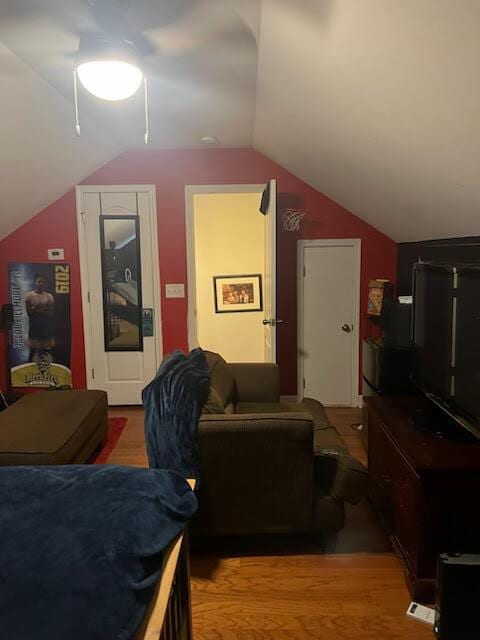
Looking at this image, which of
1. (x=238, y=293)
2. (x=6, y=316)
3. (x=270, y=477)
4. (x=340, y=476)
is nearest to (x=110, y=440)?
(x=6, y=316)

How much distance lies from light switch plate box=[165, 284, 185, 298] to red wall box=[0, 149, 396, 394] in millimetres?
126

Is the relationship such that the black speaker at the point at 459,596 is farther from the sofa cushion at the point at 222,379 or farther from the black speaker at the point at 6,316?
the black speaker at the point at 6,316

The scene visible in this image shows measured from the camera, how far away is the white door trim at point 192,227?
175 inches

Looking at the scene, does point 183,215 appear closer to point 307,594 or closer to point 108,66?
point 108,66

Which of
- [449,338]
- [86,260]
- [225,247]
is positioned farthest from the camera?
[225,247]

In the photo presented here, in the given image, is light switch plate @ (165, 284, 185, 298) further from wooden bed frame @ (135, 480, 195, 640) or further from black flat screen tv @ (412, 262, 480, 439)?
wooden bed frame @ (135, 480, 195, 640)

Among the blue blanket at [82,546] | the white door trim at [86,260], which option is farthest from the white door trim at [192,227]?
the blue blanket at [82,546]

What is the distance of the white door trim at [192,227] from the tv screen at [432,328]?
2126 mm

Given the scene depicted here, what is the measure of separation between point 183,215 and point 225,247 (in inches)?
37.7

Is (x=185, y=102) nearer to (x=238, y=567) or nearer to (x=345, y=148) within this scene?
(x=345, y=148)

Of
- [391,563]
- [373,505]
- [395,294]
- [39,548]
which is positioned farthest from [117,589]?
[395,294]

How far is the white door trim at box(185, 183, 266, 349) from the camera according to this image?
4449 mm

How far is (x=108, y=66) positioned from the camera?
1917 mm

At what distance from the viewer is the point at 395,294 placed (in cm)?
439
